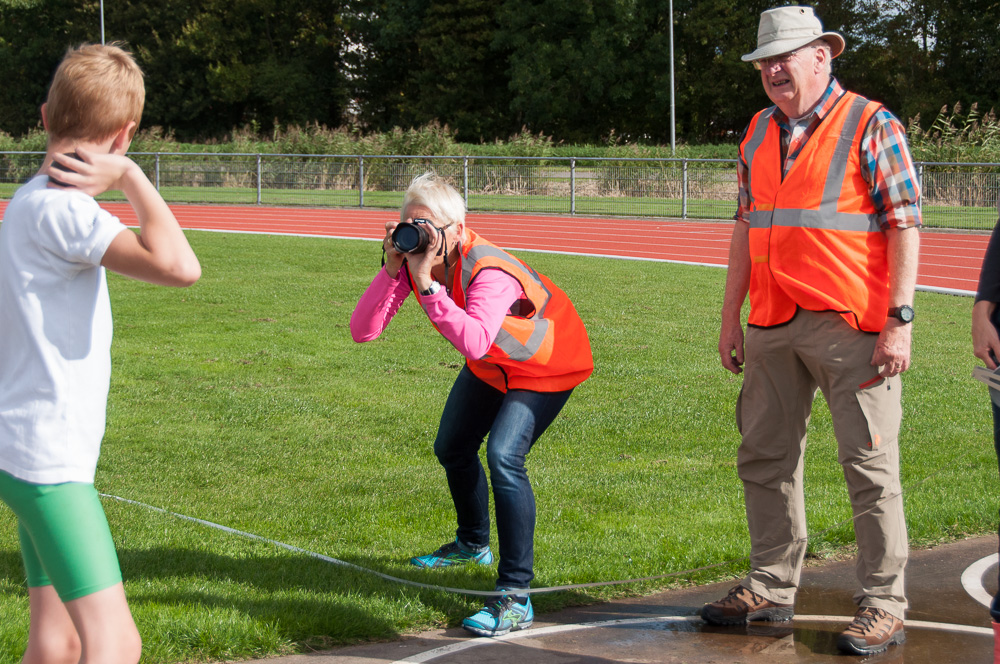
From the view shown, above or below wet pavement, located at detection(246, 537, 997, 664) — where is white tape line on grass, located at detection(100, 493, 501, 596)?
above

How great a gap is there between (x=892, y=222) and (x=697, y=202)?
2119 centimetres

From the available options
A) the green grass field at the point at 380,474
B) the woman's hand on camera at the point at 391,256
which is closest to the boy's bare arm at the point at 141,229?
the woman's hand on camera at the point at 391,256

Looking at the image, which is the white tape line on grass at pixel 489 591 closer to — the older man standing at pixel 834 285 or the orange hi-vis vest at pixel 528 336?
the older man standing at pixel 834 285

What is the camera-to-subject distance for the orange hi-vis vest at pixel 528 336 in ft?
13.1

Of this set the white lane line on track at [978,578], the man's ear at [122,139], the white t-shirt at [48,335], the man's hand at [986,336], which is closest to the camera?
the white t-shirt at [48,335]

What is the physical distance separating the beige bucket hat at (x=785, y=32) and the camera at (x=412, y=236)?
136 centimetres

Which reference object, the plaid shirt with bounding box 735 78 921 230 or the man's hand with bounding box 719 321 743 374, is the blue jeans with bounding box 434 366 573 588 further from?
the plaid shirt with bounding box 735 78 921 230

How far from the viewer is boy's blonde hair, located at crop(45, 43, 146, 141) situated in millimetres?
2475

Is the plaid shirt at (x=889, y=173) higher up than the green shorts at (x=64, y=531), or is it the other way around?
the plaid shirt at (x=889, y=173)

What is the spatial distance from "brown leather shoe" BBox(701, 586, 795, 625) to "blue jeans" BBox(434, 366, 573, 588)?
0.75 meters

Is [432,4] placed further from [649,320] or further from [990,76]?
[649,320]

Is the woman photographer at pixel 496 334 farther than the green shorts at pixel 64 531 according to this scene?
Yes

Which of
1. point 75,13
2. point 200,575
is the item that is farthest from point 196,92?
point 200,575

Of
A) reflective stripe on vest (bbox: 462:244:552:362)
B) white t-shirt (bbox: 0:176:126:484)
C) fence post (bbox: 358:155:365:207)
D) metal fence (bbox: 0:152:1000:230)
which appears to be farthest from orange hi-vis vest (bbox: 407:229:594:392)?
fence post (bbox: 358:155:365:207)
